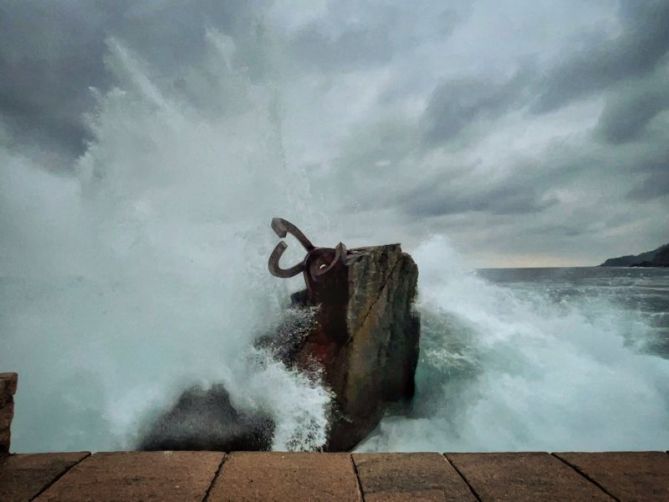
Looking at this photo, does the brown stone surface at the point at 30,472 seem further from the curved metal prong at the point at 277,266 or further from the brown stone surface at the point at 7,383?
the curved metal prong at the point at 277,266

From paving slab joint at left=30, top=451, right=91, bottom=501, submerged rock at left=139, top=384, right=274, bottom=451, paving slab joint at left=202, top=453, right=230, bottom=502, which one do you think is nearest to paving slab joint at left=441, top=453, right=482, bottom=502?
paving slab joint at left=202, top=453, right=230, bottom=502

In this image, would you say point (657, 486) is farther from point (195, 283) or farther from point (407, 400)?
point (195, 283)

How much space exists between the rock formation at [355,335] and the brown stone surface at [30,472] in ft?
10.9

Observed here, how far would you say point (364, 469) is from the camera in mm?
2209

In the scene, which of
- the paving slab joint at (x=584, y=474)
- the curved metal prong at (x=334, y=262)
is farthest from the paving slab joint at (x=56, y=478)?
the curved metal prong at (x=334, y=262)

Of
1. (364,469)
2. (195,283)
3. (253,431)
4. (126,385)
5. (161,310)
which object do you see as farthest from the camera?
(195,283)

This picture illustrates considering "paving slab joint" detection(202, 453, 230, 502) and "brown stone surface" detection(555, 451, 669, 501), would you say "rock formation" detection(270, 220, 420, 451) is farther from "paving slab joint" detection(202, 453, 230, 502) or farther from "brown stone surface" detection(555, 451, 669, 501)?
"brown stone surface" detection(555, 451, 669, 501)

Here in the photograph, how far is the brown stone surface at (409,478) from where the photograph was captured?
6.43 feet

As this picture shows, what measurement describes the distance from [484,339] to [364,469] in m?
8.00

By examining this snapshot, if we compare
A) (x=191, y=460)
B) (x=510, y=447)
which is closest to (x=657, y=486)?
(x=191, y=460)

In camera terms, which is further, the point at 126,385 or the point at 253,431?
the point at 126,385

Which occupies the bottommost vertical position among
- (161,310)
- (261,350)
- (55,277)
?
(261,350)

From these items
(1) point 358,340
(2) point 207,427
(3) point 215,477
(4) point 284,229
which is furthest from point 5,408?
(1) point 358,340

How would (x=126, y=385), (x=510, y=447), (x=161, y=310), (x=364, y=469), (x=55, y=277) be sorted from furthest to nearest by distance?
1. (x=55, y=277)
2. (x=161, y=310)
3. (x=510, y=447)
4. (x=126, y=385)
5. (x=364, y=469)
